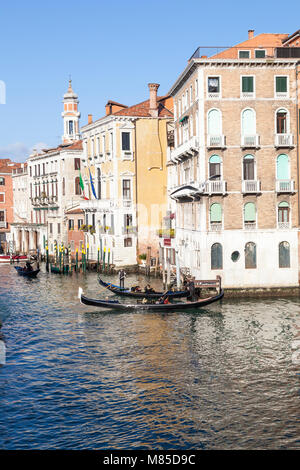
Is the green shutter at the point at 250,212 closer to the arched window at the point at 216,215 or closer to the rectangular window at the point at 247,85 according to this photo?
the arched window at the point at 216,215

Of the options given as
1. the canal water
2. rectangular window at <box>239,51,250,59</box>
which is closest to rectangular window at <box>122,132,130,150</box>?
rectangular window at <box>239,51,250,59</box>

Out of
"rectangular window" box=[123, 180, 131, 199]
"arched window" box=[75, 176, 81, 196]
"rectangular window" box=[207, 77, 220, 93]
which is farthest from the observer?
"arched window" box=[75, 176, 81, 196]

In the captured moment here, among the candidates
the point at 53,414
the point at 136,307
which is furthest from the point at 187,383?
the point at 136,307

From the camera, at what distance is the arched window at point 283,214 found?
35031 millimetres

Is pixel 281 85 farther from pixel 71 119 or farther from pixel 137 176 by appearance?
pixel 71 119

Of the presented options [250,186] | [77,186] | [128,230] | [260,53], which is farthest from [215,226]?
[77,186]

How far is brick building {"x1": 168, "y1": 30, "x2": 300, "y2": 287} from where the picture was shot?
34.2 meters

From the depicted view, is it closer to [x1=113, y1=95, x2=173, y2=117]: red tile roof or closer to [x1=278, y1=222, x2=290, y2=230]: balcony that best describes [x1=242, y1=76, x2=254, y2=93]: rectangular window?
[x1=278, y1=222, x2=290, y2=230]: balcony

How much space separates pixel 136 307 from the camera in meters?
30.9

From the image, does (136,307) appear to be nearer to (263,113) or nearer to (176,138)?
(263,113)

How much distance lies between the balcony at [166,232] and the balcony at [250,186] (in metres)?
11.1

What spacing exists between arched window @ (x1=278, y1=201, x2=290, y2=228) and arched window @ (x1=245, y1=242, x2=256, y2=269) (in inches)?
82.3

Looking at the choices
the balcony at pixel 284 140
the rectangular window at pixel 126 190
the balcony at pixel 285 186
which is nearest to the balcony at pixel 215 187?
the balcony at pixel 285 186

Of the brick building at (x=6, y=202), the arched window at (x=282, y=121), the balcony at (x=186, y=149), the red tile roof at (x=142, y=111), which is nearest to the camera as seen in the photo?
the arched window at (x=282, y=121)
